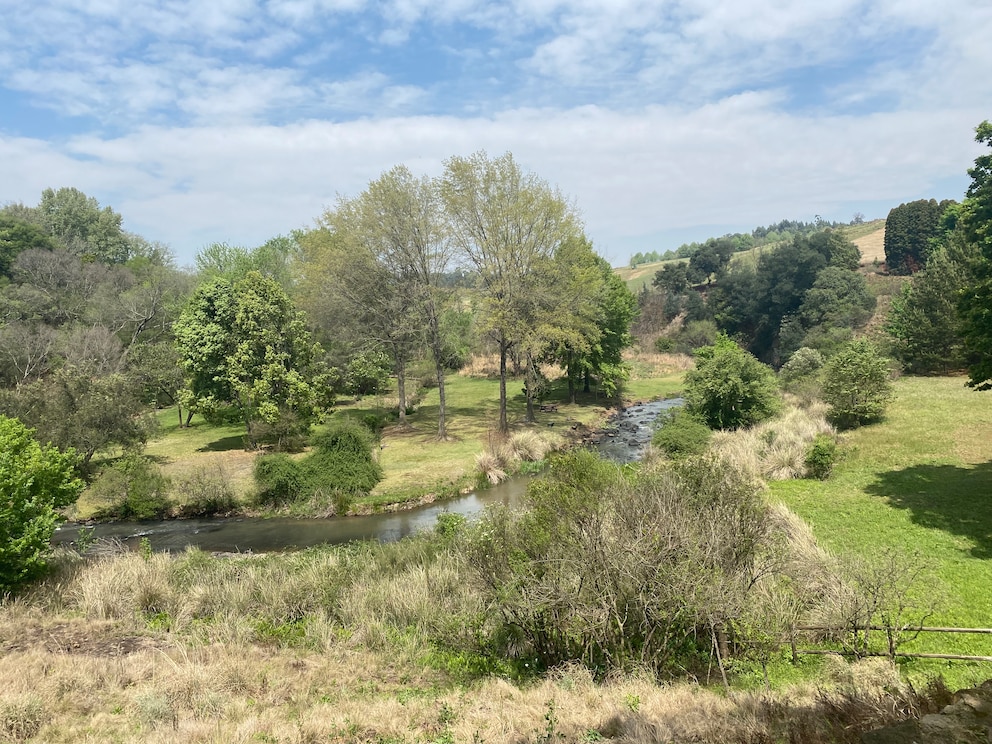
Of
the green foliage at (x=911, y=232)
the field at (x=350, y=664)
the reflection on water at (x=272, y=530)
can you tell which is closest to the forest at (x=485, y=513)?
the field at (x=350, y=664)

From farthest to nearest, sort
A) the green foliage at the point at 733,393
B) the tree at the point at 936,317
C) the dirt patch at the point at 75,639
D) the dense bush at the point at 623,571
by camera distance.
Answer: the tree at the point at 936,317 < the green foliage at the point at 733,393 < the dirt patch at the point at 75,639 < the dense bush at the point at 623,571

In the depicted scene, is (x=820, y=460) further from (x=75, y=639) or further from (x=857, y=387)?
(x=75, y=639)

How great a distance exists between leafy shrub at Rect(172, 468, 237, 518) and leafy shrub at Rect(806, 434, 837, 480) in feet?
70.9

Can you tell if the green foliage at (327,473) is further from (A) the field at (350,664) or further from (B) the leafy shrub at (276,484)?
(A) the field at (350,664)

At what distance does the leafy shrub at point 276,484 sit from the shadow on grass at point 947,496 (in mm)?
20068

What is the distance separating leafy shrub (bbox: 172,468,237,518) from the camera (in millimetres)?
20438

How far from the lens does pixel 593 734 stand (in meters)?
5.84

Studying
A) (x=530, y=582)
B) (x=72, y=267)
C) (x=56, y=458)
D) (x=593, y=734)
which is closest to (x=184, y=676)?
(x=530, y=582)

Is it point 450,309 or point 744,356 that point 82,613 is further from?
point 744,356

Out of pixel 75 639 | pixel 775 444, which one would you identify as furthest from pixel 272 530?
pixel 775 444

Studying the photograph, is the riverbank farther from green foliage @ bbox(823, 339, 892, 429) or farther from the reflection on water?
green foliage @ bbox(823, 339, 892, 429)

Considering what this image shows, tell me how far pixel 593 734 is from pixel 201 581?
9.40m

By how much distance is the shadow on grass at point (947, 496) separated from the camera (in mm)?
13135

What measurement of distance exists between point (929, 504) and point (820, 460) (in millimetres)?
3954
